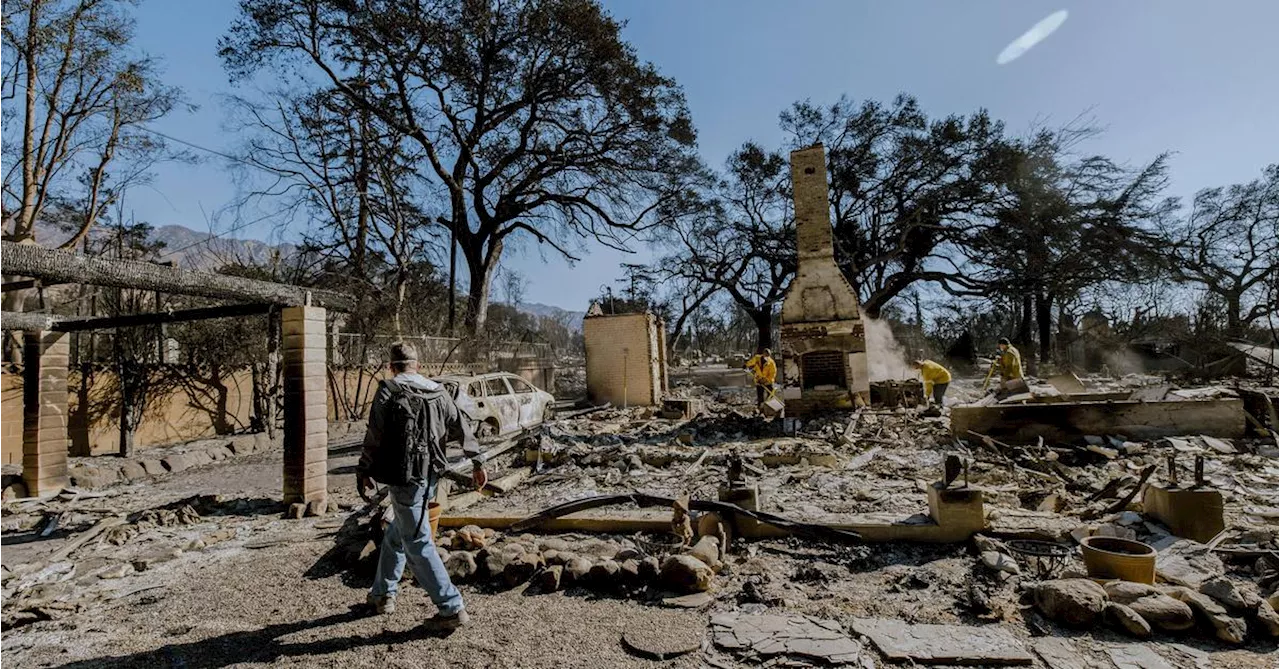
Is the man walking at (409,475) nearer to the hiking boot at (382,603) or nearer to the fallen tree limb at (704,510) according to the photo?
the hiking boot at (382,603)

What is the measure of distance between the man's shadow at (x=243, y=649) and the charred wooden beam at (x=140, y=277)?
2.81 meters

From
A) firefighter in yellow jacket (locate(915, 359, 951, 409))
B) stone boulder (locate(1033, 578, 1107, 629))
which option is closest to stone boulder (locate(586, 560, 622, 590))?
stone boulder (locate(1033, 578, 1107, 629))

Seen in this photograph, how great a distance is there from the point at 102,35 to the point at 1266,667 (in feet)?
66.0

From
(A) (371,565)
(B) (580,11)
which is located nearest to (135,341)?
(A) (371,565)

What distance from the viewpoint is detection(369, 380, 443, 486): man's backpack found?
11.8ft

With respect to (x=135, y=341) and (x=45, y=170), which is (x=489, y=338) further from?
(x=45, y=170)

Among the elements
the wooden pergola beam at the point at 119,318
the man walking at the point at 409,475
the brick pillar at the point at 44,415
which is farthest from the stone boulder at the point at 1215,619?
the brick pillar at the point at 44,415

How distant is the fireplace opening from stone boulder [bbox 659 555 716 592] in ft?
36.3

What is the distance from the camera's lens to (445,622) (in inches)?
139

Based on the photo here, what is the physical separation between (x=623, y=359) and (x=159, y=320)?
13.7 meters

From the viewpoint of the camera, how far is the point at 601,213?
80.5ft

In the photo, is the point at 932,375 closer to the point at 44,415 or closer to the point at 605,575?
the point at 605,575

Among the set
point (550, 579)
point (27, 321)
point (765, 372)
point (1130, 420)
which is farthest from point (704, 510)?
point (765, 372)

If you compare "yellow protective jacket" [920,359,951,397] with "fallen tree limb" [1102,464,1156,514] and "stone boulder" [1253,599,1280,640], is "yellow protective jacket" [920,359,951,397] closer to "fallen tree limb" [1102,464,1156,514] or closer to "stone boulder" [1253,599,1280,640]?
"fallen tree limb" [1102,464,1156,514]
